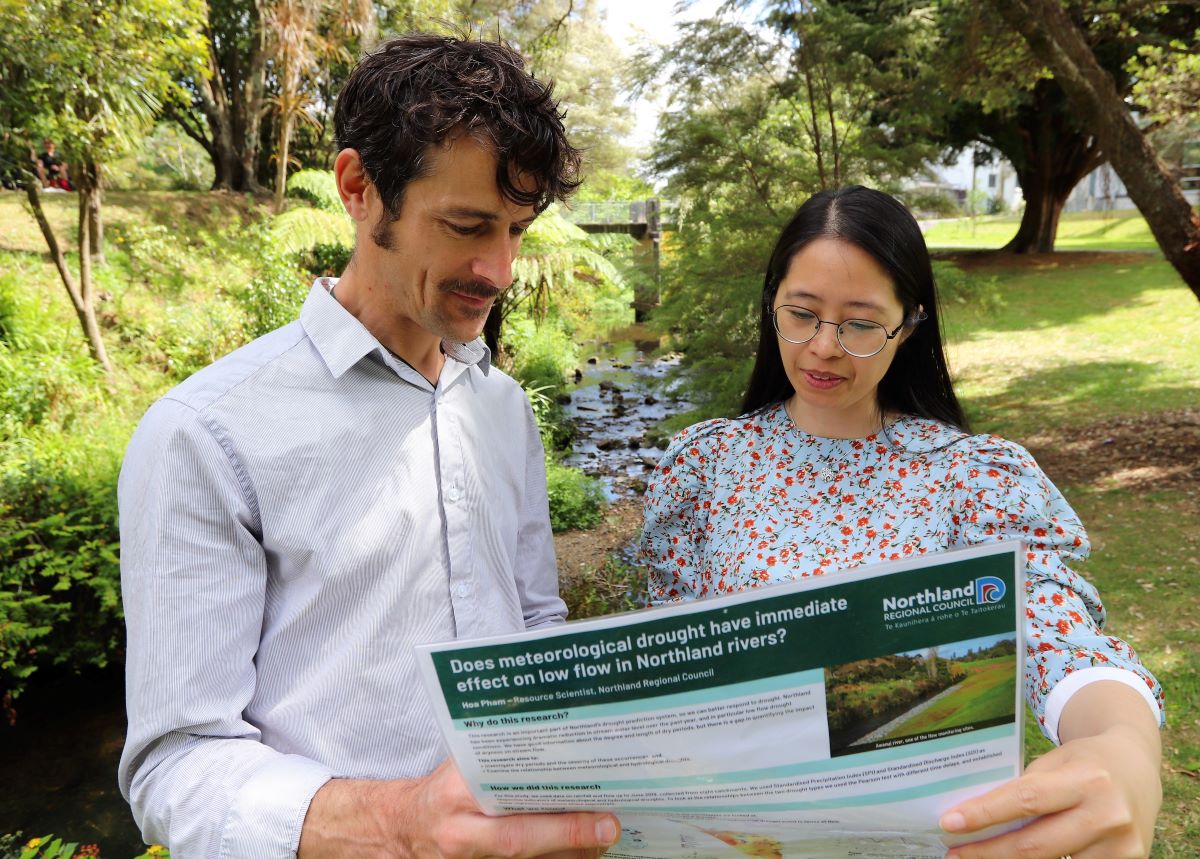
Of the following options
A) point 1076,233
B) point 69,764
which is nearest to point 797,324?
point 69,764

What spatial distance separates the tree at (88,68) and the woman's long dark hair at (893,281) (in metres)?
5.87

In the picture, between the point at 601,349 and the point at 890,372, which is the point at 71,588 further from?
the point at 601,349

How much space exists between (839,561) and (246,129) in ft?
55.7

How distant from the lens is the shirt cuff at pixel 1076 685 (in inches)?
47.6

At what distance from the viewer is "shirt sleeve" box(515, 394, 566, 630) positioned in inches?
64.2

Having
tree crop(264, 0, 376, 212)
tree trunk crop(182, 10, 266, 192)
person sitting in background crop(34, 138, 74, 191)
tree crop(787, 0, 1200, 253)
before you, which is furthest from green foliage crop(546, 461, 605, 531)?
tree trunk crop(182, 10, 266, 192)

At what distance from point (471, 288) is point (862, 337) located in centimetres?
76

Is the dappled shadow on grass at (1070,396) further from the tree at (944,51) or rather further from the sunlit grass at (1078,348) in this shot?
the tree at (944,51)

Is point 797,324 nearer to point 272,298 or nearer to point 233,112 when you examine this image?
point 272,298

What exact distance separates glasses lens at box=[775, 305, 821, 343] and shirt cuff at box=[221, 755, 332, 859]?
1.16 meters

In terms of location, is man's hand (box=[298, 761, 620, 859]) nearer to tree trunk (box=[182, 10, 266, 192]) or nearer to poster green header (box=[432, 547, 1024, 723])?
poster green header (box=[432, 547, 1024, 723])

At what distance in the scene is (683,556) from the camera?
6.15 ft

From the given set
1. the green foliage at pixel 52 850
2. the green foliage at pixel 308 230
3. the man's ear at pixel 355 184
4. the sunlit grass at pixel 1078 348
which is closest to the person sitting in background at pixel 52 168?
the green foliage at pixel 308 230

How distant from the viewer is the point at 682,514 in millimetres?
1895
